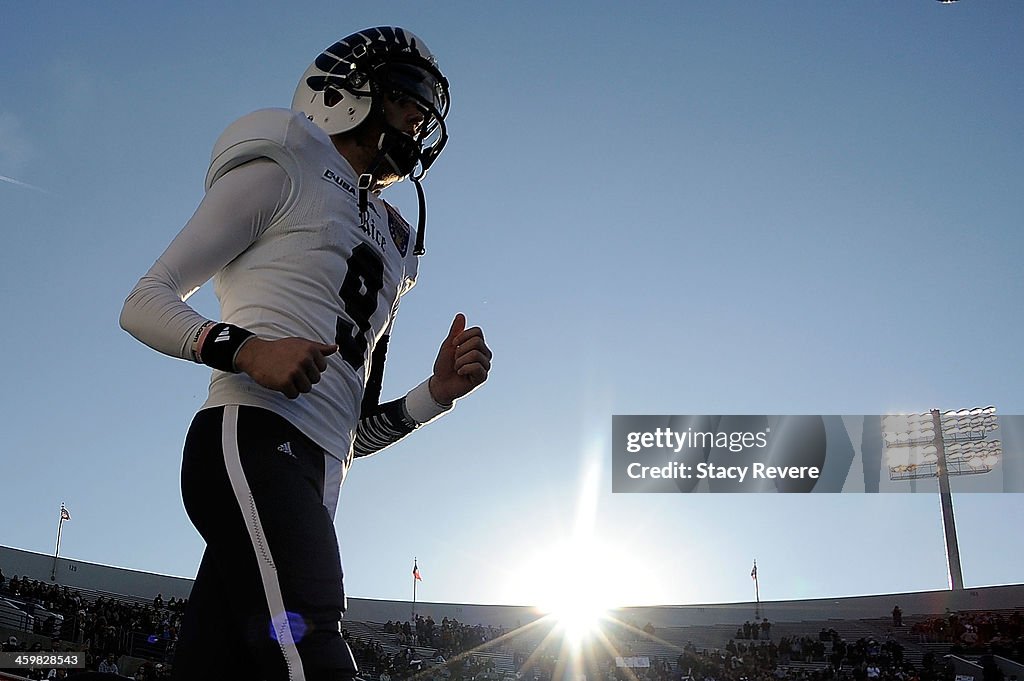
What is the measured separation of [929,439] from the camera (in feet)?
115

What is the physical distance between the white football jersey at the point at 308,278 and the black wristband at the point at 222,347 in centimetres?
13

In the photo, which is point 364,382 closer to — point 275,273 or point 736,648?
point 275,273

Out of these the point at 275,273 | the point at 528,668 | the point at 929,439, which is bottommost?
the point at 528,668

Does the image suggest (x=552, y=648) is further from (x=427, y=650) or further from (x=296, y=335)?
(x=296, y=335)

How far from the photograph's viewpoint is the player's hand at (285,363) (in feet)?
5.25

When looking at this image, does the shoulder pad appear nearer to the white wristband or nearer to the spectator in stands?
the white wristband

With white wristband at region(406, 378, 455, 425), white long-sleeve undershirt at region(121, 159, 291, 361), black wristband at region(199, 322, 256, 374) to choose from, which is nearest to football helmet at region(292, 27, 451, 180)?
white long-sleeve undershirt at region(121, 159, 291, 361)

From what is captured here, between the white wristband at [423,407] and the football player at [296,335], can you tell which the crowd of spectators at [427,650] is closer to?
the white wristband at [423,407]

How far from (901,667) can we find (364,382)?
96.9ft

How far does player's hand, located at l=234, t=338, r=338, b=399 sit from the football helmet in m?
0.76

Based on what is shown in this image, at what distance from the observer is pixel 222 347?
1.66 metres

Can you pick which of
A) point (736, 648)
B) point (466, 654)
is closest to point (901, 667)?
point (736, 648)

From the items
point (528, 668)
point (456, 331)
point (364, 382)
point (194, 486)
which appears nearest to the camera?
point (194, 486)

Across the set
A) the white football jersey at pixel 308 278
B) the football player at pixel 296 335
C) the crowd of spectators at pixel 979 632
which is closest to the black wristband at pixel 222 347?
the football player at pixel 296 335
